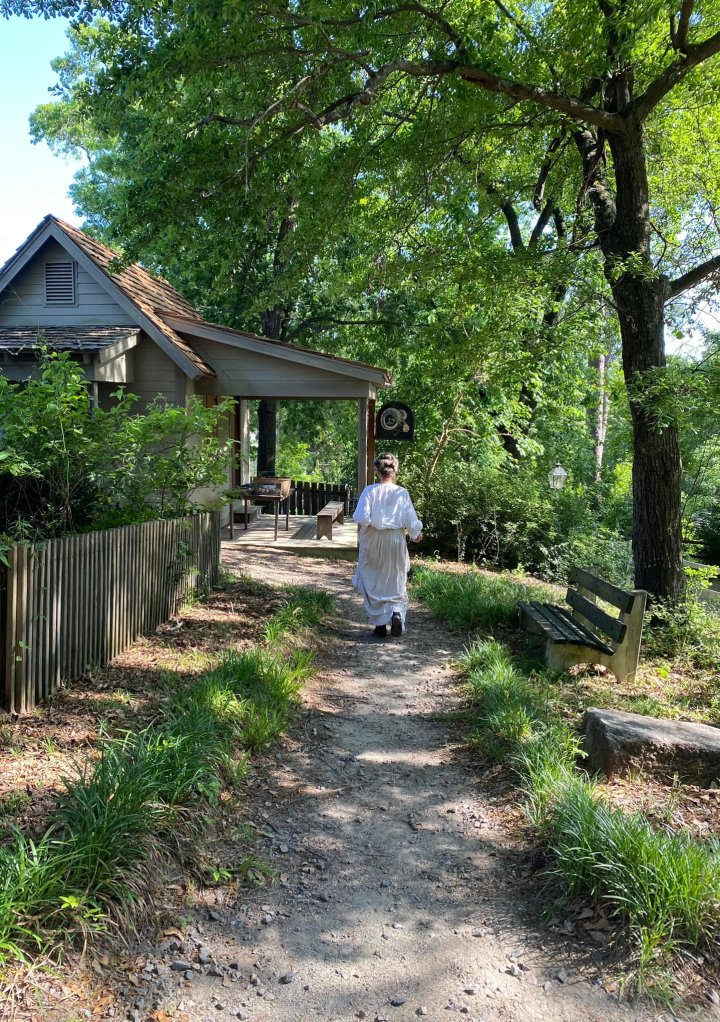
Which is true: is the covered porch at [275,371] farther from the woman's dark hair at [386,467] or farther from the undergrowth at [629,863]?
the undergrowth at [629,863]

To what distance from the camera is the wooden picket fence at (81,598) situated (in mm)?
4820

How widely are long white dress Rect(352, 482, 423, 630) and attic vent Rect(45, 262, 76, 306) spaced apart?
821 cm

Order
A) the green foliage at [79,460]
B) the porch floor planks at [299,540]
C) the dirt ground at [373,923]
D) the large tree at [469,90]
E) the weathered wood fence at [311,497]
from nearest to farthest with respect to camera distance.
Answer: the dirt ground at [373,923] → the green foliage at [79,460] → the large tree at [469,90] → the porch floor planks at [299,540] → the weathered wood fence at [311,497]

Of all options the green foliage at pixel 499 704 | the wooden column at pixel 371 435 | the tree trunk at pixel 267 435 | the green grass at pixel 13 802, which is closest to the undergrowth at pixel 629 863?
the green foliage at pixel 499 704

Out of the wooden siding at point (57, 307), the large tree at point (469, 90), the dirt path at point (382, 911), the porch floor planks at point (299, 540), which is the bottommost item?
the dirt path at point (382, 911)

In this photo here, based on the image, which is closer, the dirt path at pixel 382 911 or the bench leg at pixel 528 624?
the dirt path at pixel 382 911

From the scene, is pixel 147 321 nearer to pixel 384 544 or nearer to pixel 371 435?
pixel 371 435

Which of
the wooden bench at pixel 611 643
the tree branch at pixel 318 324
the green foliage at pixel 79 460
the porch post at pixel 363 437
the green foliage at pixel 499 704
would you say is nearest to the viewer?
the green foliage at pixel 499 704

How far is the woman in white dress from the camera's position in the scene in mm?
8336

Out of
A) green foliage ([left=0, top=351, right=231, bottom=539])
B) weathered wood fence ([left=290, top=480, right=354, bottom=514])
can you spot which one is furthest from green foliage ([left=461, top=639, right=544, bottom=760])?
weathered wood fence ([left=290, top=480, right=354, bottom=514])

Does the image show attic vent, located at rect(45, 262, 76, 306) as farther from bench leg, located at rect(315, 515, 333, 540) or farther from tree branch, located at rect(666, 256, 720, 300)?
tree branch, located at rect(666, 256, 720, 300)

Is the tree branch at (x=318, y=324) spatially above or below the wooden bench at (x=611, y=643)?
above

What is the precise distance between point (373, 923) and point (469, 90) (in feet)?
28.6

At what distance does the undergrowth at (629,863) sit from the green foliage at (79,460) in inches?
149
